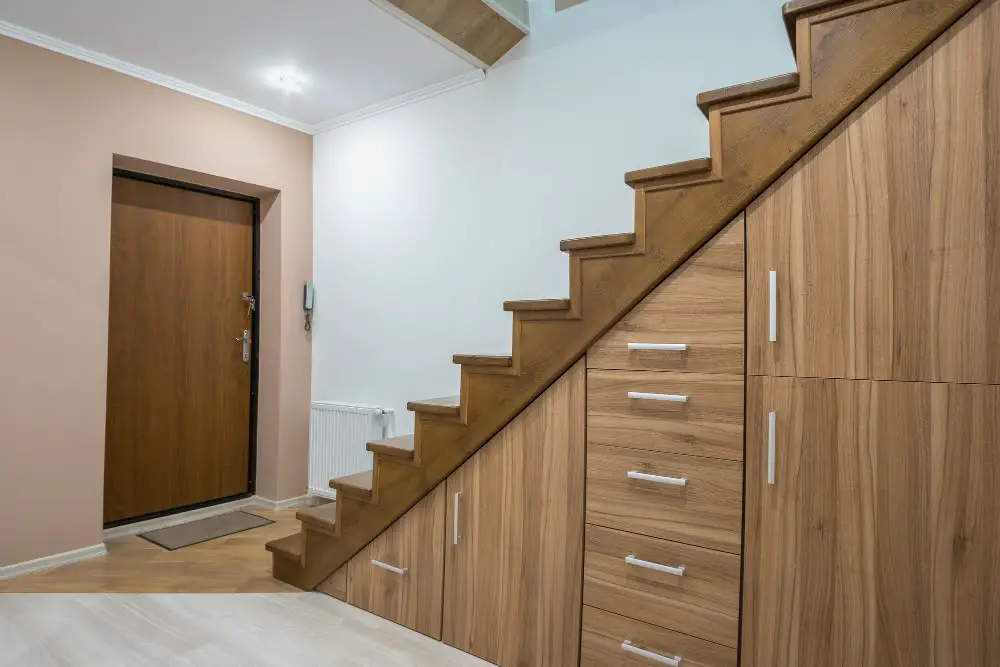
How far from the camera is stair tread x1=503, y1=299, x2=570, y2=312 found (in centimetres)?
187

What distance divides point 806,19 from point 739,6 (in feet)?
3.07

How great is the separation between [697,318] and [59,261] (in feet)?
9.46

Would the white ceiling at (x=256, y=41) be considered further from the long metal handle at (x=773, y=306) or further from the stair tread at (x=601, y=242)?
the long metal handle at (x=773, y=306)

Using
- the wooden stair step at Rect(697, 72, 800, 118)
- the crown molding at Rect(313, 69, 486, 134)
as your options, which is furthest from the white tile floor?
the crown molding at Rect(313, 69, 486, 134)

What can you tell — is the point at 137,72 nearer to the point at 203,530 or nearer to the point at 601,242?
the point at 203,530

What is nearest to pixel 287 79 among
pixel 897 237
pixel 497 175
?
pixel 497 175

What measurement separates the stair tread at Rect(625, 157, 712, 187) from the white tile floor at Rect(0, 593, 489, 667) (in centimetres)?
166

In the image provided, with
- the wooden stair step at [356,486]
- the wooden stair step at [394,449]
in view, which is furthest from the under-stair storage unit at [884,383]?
the wooden stair step at [356,486]

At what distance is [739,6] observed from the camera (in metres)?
2.32

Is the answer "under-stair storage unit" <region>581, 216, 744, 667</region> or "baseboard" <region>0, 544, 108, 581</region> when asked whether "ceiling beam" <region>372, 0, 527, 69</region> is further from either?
"baseboard" <region>0, 544, 108, 581</region>

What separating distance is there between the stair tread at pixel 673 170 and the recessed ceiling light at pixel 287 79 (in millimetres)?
2167

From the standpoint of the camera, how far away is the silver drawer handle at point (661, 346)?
5.55 feet

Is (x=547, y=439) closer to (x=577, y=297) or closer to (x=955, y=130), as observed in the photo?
(x=577, y=297)

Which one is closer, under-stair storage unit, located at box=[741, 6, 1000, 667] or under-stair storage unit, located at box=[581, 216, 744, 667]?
under-stair storage unit, located at box=[741, 6, 1000, 667]
